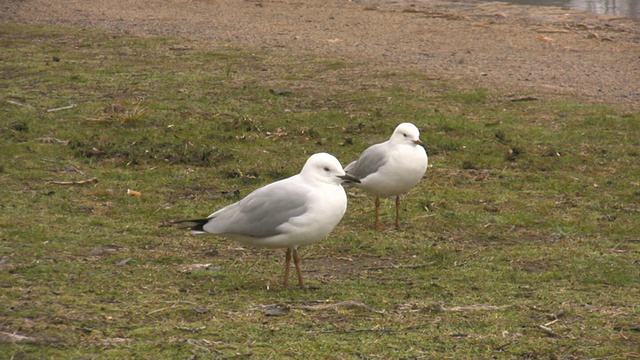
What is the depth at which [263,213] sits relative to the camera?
5.60 meters

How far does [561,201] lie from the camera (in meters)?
7.64

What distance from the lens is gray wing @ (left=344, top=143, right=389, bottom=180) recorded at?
7.20m

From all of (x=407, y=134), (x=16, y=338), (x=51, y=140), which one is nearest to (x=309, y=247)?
(x=407, y=134)

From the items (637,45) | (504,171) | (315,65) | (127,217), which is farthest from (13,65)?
(637,45)

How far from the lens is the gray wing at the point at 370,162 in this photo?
7195mm

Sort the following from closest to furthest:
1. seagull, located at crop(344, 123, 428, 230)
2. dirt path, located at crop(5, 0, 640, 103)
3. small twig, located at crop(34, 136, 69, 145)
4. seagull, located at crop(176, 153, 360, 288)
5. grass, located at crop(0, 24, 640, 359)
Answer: grass, located at crop(0, 24, 640, 359) < seagull, located at crop(176, 153, 360, 288) < seagull, located at crop(344, 123, 428, 230) < small twig, located at crop(34, 136, 69, 145) < dirt path, located at crop(5, 0, 640, 103)

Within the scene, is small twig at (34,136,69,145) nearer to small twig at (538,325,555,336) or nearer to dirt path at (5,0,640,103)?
dirt path at (5,0,640,103)

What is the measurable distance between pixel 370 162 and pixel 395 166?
10.7 inches

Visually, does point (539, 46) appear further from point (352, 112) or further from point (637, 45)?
point (352, 112)

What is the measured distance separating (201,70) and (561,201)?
540cm

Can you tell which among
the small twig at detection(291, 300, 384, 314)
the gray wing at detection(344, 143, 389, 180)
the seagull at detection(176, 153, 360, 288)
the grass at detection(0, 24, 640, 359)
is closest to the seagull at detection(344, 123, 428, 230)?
the gray wing at detection(344, 143, 389, 180)

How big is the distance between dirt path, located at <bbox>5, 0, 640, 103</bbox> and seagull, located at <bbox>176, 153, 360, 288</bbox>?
5.74 metres

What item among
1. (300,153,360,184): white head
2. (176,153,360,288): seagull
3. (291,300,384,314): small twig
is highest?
(300,153,360,184): white head

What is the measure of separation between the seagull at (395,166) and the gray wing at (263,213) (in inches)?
59.4
